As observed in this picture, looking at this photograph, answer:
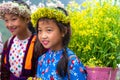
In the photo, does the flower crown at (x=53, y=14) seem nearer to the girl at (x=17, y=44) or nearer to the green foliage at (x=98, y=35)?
the green foliage at (x=98, y=35)

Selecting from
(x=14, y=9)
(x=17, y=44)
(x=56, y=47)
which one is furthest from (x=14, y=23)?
(x=56, y=47)

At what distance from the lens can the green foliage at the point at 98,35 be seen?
3.33 meters

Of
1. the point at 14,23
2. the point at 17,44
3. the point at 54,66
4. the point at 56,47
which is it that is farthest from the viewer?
the point at 17,44

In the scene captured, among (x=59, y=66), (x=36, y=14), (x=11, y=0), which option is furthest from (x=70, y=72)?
(x=11, y=0)

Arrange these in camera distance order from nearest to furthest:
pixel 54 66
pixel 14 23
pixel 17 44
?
pixel 54 66
pixel 14 23
pixel 17 44

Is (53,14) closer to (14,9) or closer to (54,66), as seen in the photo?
(54,66)

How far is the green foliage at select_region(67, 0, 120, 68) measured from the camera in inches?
131

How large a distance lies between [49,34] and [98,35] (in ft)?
1.40

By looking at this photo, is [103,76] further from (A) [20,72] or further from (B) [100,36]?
(A) [20,72]

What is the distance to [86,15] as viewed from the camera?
3475mm

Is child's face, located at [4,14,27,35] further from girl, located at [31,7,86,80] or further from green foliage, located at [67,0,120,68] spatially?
green foliage, located at [67,0,120,68]

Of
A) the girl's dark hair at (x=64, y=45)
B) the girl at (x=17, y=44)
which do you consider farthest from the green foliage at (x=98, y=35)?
the girl at (x=17, y=44)

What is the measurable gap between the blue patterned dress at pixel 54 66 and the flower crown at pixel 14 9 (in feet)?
1.63

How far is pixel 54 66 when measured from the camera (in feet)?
10.5
